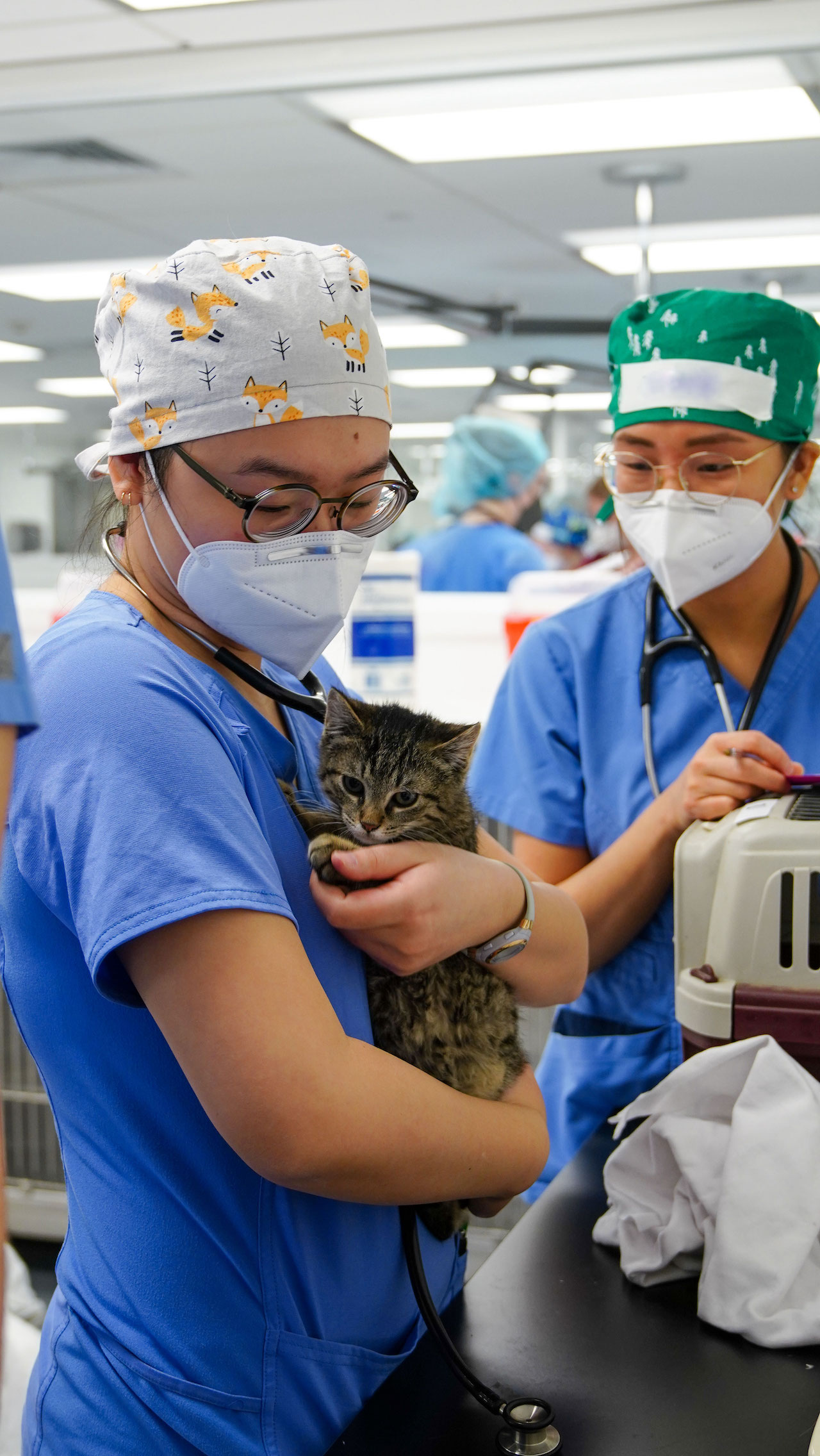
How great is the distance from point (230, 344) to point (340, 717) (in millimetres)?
424

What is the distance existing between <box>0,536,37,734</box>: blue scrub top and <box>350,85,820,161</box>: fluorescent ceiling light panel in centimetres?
348

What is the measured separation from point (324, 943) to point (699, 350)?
106 cm

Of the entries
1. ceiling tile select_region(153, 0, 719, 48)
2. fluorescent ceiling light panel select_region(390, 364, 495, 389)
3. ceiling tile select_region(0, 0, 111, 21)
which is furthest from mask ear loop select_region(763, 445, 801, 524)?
fluorescent ceiling light panel select_region(390, 364, 495, 389)

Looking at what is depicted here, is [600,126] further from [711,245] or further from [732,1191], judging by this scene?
[732,1191]

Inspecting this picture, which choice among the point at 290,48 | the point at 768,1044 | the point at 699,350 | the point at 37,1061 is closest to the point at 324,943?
the point at 37,1061

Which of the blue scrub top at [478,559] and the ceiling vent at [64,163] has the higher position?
the ceiling vent at [64,163]

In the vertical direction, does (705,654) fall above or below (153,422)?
below

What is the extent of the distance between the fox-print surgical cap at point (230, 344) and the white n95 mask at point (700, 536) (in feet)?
2.53

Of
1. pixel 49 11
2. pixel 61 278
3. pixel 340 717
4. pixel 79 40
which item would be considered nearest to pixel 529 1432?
pixel 340 717

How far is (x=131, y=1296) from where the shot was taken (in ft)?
2.88

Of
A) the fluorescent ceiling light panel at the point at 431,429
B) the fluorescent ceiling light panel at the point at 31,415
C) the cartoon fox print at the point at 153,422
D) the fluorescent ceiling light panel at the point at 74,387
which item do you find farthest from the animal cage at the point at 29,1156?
the fluorescent ceiling light panel at the point at 31,415

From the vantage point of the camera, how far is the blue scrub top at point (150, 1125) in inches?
30.8

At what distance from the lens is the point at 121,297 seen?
0.97m

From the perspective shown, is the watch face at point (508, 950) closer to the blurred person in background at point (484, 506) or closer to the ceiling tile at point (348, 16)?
the ceiling tile at point (348, 16)
